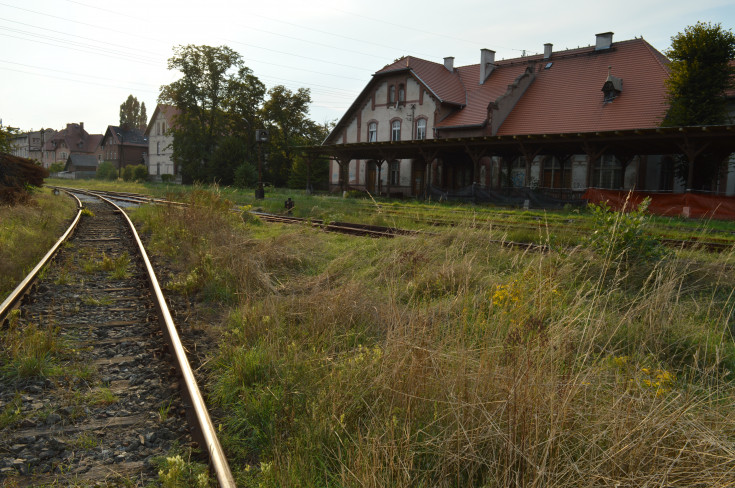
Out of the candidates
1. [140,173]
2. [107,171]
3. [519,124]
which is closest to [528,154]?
[519,124]

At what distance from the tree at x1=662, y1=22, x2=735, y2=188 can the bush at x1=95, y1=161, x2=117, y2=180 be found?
6495cm

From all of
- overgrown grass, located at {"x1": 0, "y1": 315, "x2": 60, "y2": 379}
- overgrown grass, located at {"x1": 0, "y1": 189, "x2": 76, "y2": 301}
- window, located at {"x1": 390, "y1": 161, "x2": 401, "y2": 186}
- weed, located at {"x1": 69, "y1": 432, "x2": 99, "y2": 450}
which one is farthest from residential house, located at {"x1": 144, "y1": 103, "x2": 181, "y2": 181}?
weed, located at {"x1": 69, "y1": 432, "x2": 99, "y2": 450}

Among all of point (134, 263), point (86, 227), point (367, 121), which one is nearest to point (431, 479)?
point (134, 263)

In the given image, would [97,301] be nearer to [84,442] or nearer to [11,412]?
[11,412]

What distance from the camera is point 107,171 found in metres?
69.9

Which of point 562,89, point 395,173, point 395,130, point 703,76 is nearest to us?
point 703,76

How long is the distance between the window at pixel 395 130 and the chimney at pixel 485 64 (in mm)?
7091

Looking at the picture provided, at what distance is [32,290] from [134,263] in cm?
226

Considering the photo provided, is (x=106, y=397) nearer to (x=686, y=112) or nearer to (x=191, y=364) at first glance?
(x=191, y=364)

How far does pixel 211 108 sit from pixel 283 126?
783 centimetres

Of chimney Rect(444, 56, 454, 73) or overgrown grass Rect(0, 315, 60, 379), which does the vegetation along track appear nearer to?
overgrown grass Rect(0, 315, 60, 379)

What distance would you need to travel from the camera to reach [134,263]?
864 cm

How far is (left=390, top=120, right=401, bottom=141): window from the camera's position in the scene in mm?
40031

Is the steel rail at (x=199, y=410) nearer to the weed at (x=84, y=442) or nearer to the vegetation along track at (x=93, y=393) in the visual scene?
the vegetation along track at (x=93, y=393)
